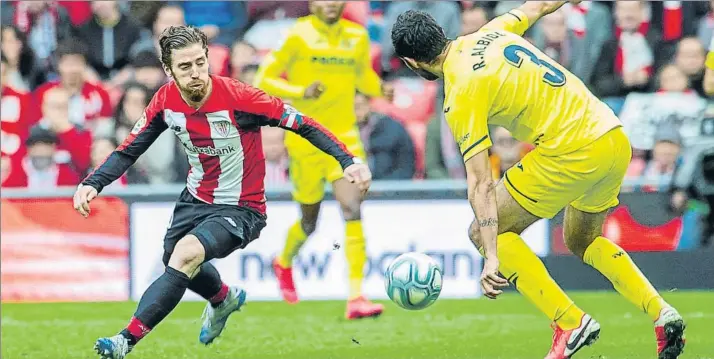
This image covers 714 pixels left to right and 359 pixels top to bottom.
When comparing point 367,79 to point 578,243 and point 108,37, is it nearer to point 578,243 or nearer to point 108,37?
point 578,243

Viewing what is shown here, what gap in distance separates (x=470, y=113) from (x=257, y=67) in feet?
23.6

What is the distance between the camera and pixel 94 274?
12.3 metres

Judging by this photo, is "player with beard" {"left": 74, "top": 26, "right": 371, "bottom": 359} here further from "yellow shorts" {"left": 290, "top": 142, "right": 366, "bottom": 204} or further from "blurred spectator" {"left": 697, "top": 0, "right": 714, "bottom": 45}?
"blurred spectator" {"left": 697, "top": 0, "right": 714, "bottom": 45}

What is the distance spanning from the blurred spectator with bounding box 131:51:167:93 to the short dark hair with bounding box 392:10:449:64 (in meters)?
7.38

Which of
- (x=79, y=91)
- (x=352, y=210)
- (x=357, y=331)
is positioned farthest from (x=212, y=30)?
(x=357, y=331)

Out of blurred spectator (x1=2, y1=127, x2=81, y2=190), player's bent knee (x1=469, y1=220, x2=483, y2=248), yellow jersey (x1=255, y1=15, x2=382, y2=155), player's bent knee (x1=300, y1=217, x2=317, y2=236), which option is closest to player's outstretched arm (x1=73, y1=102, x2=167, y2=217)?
player's bent knee (x1=469, y1=220, x2=483, y2=248)

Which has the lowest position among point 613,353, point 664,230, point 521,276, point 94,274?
point 94,274

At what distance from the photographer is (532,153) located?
7320 millimetres

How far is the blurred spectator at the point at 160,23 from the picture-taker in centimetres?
1433

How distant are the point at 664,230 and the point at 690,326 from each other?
2.51 m

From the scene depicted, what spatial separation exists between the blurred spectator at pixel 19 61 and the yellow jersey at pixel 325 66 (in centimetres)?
488

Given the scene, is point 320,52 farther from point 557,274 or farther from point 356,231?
point 557,274

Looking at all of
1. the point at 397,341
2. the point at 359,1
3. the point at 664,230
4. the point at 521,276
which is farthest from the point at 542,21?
the point at 521,276

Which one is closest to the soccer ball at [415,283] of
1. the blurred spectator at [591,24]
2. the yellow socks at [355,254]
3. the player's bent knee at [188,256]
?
the player's bent knee at [188,256]
